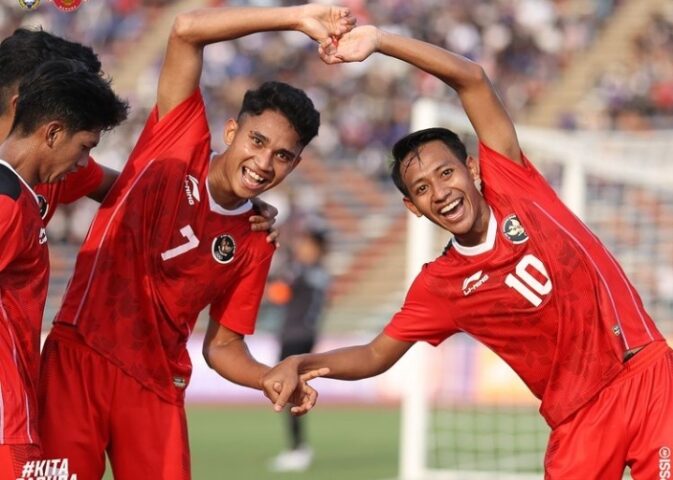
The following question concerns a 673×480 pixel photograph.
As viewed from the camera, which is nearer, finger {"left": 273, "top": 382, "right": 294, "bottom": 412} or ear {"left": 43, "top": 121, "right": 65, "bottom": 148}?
ear {"left": 43, "top": 121, "right": 65, "bottom": 148}

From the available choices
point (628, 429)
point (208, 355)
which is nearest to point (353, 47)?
point (208, 355)

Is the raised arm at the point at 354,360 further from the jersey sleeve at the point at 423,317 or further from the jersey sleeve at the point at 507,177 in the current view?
the jersey sleeve at the point at 507,177

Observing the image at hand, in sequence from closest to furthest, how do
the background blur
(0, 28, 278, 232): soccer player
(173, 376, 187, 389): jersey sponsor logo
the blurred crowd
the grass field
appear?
(0, 28, 278, 232): soccer player < (173, 376, 187, 389): jersey sponsor logo < the grass field < the background blur < the blurred crowd

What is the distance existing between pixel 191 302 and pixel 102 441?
79cm

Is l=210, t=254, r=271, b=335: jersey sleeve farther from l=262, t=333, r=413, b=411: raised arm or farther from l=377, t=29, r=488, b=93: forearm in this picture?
l=377, t=29, r=488, b=93: forearm

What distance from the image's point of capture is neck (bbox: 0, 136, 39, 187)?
16.9 ft

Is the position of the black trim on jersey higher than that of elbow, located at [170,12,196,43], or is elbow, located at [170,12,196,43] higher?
elbow, located at [170,12,196,43]

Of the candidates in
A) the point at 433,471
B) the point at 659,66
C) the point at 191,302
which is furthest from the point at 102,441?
the point at 659,66

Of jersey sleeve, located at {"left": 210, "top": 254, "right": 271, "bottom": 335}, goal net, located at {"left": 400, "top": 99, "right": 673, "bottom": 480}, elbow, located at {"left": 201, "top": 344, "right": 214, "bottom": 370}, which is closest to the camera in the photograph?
jersey sleeve, located at {"left": 210, "top": 254, "right": 271, "bottom": 335}

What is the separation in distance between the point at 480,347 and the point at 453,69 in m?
10.9

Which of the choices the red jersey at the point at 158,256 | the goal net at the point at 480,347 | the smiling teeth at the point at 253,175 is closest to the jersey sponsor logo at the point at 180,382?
the red jersey at the point at 158,256

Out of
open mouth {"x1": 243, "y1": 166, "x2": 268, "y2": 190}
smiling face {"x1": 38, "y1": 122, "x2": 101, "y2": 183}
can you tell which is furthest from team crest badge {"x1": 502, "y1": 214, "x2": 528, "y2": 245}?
smiling face {"x1": 38, "y1": 122, "x2": 101, "y2": 183}

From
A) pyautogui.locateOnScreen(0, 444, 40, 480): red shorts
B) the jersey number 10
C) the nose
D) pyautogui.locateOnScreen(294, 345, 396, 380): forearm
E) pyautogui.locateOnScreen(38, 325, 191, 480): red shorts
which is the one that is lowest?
pyautogui.locateOnScreen(0, 444, 40, 480): red shorts

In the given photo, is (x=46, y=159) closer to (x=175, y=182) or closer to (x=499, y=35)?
(x=175, y=182)
